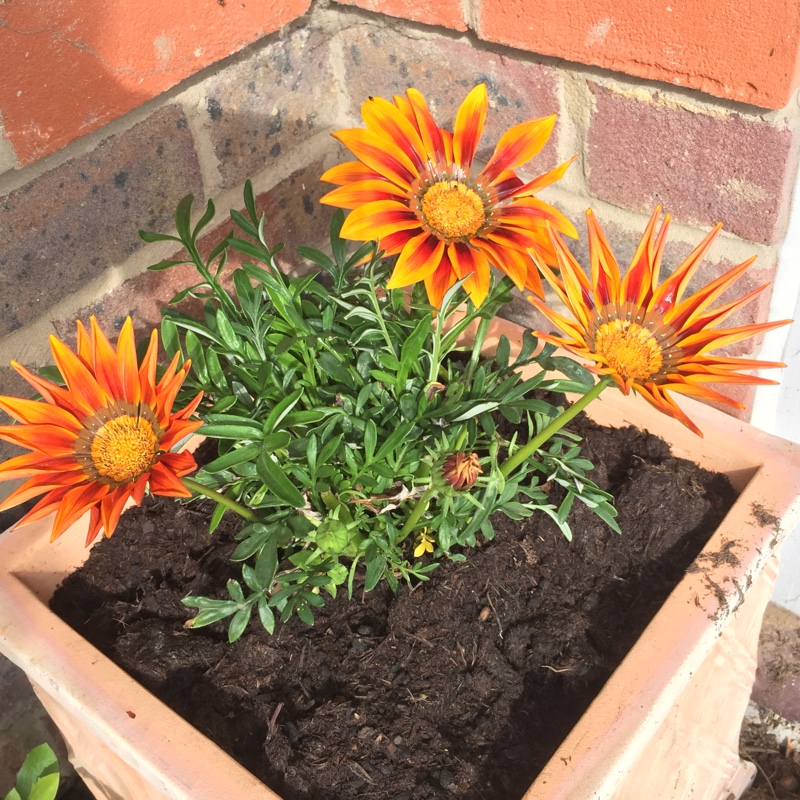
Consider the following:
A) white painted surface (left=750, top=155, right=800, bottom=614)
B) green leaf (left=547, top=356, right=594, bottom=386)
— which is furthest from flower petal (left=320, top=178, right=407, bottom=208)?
white painted surface (left=750, top=155, right=800, bottom=614)

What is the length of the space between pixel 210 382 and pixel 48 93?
30cm

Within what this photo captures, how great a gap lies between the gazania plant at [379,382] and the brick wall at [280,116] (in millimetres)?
123

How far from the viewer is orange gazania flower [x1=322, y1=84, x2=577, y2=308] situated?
0.65m

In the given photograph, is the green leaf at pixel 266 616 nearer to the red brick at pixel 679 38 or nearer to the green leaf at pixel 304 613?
the green leaf at pixel 304 613

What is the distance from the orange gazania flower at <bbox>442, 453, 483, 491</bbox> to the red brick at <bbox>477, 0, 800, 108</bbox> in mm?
420

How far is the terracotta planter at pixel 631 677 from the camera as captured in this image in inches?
26.5

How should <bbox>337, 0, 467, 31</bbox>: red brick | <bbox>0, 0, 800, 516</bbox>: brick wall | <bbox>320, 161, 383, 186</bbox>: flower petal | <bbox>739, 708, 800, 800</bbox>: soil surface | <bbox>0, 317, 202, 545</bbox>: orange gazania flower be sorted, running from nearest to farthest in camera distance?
1. <bbox>0, 317, 202, 545</bbox>: orange gazania flower
2. <bbox>320, 161, 383, 186</bbox>: flower petal
3. <bbox>0, 0, 800, 516</bbox>: brick wall
4. <bbox>337, 0, 467, 31</bbox>: red brick
5. <bbox>739, 708, 800, 800</bbox>: soil surface

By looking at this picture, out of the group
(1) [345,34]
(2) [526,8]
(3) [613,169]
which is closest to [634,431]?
(3) [613,169]

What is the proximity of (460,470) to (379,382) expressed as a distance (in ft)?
0.57

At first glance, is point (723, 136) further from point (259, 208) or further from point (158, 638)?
point (158, 638)

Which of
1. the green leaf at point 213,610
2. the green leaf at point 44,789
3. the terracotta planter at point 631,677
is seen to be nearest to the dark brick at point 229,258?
the terracotta planter at point 631,677

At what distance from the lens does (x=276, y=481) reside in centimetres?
67

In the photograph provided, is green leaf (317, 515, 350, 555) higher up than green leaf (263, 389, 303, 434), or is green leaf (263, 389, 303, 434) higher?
green leaf (263, 389, 303, 434)

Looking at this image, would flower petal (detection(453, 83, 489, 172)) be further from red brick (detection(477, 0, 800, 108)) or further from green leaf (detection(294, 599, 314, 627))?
green leaf (detection(294, 599, 314, 627))
